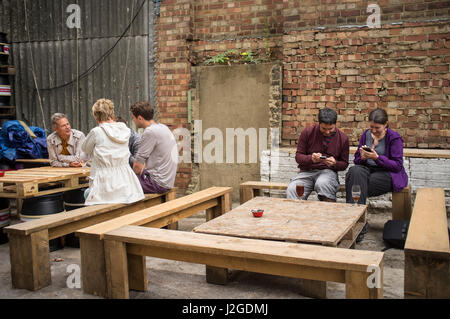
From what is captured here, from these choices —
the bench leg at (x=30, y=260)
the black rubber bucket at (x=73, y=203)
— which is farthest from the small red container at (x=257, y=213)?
the black rubber bucket at (x=73, y=203)

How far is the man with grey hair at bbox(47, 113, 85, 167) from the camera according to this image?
216 inches

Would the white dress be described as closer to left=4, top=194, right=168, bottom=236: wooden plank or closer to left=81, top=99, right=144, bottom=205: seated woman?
left=81, top=99, right=144, bottom=205: seated woman

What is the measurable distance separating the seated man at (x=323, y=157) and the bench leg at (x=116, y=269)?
7.48 feet

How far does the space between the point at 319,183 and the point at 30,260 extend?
2957 millimetres

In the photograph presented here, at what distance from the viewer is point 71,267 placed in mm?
3865

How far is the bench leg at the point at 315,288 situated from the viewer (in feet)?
10.1

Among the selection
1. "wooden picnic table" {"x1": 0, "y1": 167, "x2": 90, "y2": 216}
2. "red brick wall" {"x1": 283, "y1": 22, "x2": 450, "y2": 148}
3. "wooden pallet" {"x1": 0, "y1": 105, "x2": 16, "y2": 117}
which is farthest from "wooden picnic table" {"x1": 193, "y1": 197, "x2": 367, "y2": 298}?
"wooden pallet" {"x1": 0, "y1": 105, "x2": 16, "y2": 117}

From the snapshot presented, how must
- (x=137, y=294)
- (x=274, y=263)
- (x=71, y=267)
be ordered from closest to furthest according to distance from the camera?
(x=274, y=263) → (x=137, y=294) → (x=71, y=267)

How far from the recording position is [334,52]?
19.7 feet

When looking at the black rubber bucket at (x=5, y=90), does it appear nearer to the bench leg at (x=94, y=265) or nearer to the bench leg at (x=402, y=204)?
the bench leg at (x=94, y=265)

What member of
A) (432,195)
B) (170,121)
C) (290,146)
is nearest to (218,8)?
(170,121)

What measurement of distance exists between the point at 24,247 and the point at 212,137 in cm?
399

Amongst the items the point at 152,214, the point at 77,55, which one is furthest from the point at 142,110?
the point at 77,55

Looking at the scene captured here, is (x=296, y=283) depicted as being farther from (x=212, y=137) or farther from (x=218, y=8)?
(x=218, y=8)
